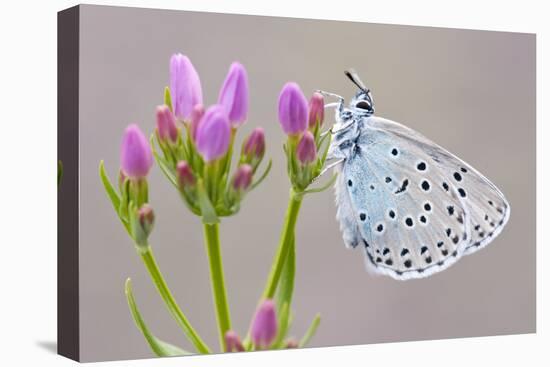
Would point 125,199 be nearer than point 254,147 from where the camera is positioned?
Yes

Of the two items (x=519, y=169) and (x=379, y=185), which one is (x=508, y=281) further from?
(x=379, y=185)

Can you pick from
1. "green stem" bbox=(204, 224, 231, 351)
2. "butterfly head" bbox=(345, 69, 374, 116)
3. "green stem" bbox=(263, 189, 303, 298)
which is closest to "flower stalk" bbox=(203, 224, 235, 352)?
"green stem" bbox=(204, 224, 231, 351)

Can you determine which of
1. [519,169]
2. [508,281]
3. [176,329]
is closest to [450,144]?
[519,169]

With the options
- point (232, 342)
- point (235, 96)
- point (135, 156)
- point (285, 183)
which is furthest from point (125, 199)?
point (285, 183)

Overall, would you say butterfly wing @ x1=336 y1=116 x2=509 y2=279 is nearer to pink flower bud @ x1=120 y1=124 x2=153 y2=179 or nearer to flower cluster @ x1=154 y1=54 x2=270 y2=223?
flower cluster @ x1=154 y1=54 x2=270 y2=223

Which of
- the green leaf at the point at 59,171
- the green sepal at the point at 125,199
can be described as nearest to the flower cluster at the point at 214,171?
the green sepal at the point at 125,199

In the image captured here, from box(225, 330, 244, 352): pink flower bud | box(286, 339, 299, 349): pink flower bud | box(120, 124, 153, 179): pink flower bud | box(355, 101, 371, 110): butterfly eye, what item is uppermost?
box(355, 101, 371, 110): butterfly eye

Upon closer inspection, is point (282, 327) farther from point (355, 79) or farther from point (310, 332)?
point (355, 79)
